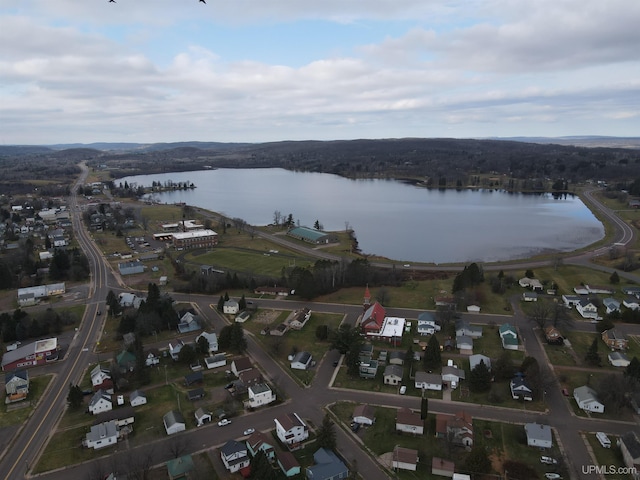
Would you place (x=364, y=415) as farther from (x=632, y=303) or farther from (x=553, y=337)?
(x=632, y=303)

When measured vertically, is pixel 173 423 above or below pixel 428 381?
below

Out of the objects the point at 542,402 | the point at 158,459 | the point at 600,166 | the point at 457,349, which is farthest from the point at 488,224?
the point at 600,166

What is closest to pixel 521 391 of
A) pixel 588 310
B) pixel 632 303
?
pixel 588 310

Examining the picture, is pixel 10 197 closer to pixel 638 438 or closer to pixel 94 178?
pixel 94 178

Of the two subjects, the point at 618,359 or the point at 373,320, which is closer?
the point at 618,359

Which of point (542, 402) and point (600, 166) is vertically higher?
point (600, 166)

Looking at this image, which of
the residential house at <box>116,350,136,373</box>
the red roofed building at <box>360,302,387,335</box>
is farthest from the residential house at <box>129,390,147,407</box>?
the red roofed building at <box>360,302,387,335</box>

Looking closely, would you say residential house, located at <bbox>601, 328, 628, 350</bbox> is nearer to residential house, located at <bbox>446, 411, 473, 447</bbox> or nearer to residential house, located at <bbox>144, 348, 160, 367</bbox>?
residential house, located at <bbox>446, 411, 473, 447</bbox>
